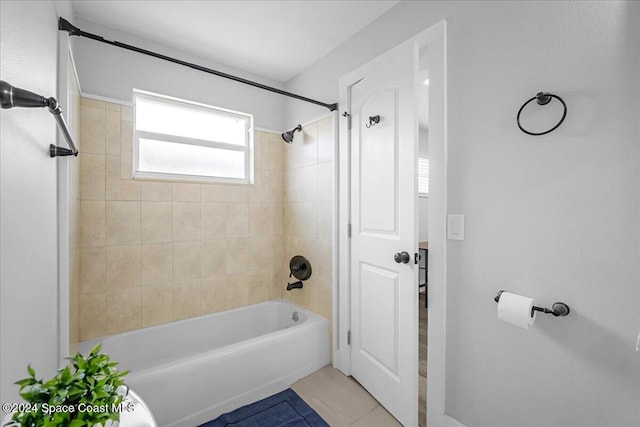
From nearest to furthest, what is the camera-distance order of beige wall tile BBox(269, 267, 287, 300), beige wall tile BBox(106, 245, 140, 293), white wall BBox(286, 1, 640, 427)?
white wall BBox(286, 1, 640, 427) < beige wall tile BBox(106, 245, 140, 293) < beige wall tile BBox(269, 267, 287, 300)

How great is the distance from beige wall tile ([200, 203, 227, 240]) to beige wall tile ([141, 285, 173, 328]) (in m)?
0.51

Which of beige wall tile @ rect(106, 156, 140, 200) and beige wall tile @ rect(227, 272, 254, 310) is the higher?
beige wall tile @ rect(106, 156, 140, 200)

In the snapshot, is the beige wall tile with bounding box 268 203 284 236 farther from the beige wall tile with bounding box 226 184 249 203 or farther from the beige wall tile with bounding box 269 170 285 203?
the beige wall tile with bounding box 226 184 249 203

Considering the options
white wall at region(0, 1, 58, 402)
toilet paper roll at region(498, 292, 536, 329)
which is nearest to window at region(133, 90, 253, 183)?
white wall at region(0, 1, 58, 402)

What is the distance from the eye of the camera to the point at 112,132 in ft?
6.77

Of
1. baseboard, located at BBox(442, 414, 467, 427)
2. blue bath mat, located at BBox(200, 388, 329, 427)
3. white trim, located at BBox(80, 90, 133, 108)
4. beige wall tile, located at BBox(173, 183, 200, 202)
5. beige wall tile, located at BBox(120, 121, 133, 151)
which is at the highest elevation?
white trim, located at BBox(80, 90, 133, 108)

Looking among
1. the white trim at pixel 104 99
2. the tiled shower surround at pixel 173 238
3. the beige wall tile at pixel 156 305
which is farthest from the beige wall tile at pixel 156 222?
the white trim at pixel 104 99

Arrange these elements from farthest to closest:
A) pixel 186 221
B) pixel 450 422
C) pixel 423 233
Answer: pixel 423 233 < pixel 186 221 < pixel 450 422

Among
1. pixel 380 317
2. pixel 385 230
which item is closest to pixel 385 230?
pixel 385 230

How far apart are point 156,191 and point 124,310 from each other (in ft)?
2.94

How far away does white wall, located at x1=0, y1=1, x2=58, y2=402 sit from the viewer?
0.71 metres

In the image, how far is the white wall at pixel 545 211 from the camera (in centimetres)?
101

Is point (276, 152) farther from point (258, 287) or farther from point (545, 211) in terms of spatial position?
point (545, 211)

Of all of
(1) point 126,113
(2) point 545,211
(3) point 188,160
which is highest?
(1) point 126,113
